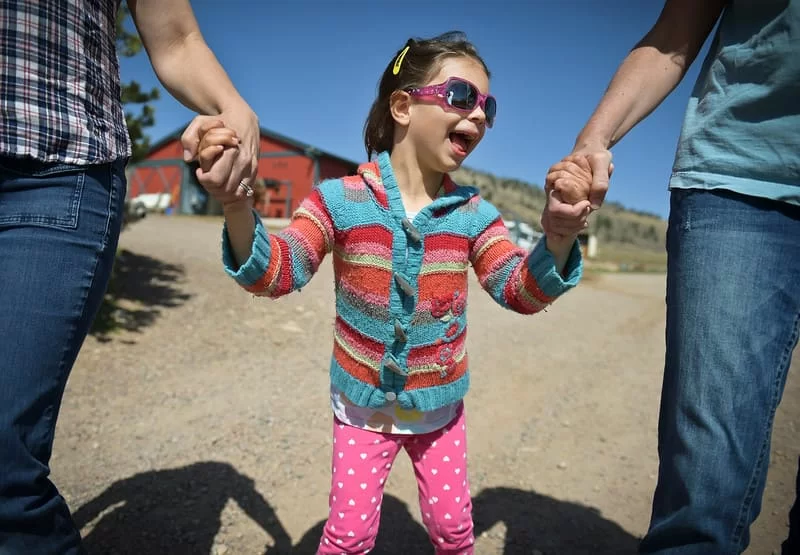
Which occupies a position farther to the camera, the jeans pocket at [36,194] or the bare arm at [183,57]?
the bare arm at [183,57]

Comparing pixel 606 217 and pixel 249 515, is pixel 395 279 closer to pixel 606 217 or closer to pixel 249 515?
pixel 249 515

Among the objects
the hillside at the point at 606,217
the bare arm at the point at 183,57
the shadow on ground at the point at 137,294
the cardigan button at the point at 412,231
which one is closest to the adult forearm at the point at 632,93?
the cardigan button at the point at 412,231

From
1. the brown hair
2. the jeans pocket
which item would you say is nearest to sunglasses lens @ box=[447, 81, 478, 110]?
the brown hair

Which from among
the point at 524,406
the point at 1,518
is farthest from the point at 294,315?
the point at 1,518

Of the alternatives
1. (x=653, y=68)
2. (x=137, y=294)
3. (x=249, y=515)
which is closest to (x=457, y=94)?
(x=653, y=68)

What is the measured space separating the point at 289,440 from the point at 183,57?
2678mm

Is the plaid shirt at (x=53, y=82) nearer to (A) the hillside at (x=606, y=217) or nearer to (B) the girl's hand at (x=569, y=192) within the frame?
(B) the girl's hand at (x=569, y=192)

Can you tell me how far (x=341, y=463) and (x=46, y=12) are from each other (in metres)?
1.49

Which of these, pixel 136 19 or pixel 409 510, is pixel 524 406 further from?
pixel 136 19

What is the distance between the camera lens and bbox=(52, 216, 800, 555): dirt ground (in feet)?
8.82

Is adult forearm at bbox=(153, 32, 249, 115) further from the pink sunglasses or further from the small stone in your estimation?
the small stone

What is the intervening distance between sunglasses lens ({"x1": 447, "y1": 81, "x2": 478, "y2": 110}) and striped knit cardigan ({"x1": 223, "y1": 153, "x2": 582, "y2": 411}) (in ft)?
0.99

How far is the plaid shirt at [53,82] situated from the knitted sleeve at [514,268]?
1.15m

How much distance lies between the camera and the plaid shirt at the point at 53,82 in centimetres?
132
